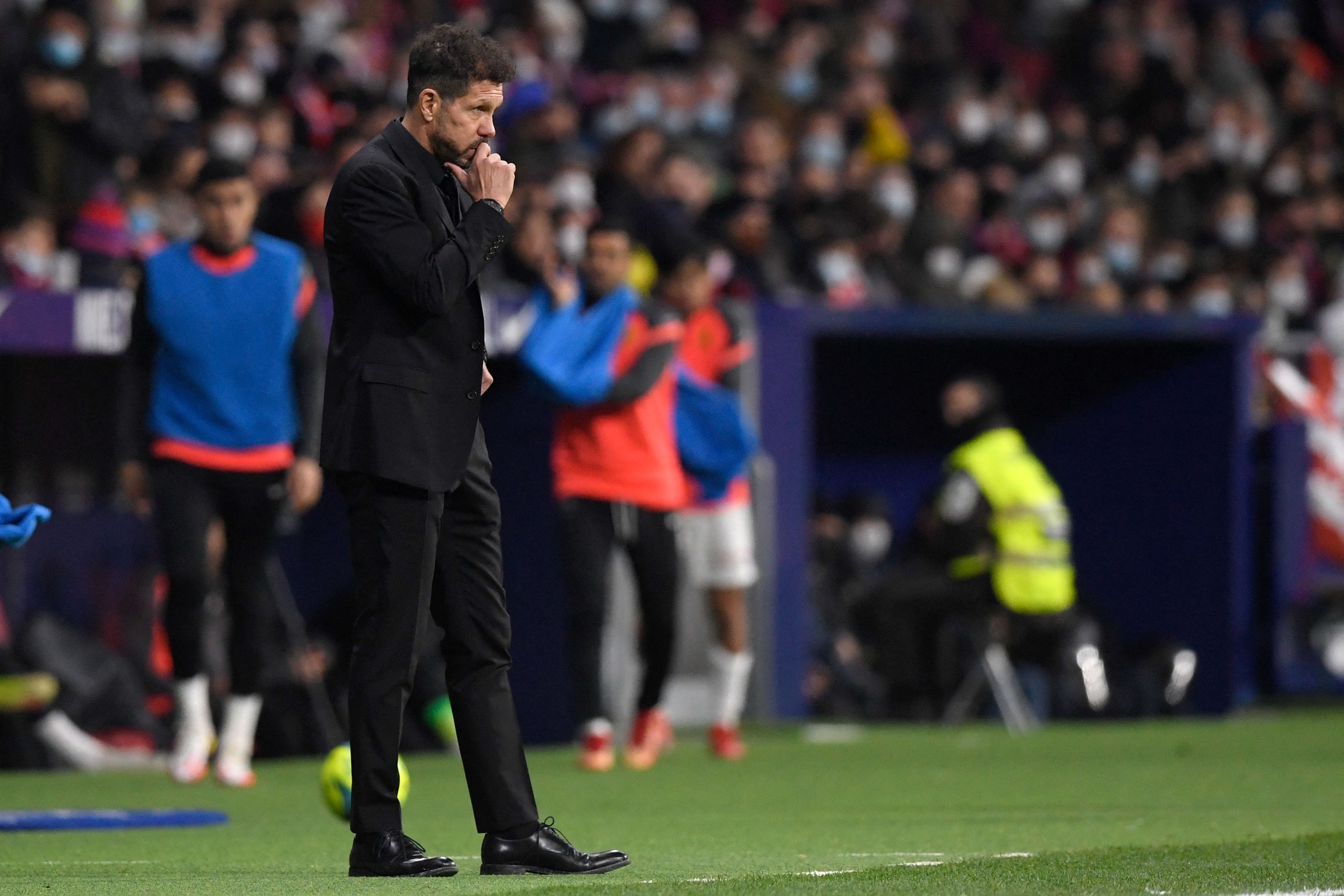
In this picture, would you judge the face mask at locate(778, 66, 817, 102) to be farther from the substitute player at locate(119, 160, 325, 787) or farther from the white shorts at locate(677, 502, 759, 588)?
the substitute player at locate(119, 160, 325, 787)

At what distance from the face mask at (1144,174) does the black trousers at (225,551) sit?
489 inches

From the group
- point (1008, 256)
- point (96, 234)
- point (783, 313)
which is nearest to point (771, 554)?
point (783, 313)

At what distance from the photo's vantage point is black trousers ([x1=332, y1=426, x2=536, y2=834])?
490 centimetres

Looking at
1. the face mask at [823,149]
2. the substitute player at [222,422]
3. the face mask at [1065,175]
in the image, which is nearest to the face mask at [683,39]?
the face mask at [823,149]

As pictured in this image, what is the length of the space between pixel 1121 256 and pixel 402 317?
524 inches

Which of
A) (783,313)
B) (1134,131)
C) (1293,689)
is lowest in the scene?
(1293,689)

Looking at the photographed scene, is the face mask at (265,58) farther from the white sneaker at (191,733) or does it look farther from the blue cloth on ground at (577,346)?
the white sneaker at (191,733)

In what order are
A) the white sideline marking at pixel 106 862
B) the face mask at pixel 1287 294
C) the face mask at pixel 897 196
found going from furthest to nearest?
1. the face mask at pixel 1287 294
2. the face mask at pixel 897 196
3. the white sideline marking at pixel 106 862

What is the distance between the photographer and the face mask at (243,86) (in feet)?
42.6

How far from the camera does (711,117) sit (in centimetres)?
1636

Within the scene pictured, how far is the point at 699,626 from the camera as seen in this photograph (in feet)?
37.2

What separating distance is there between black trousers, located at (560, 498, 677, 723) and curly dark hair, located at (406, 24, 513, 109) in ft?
13.1

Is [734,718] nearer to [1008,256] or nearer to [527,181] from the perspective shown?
[527,181]

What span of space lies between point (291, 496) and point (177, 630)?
2.01 ft
